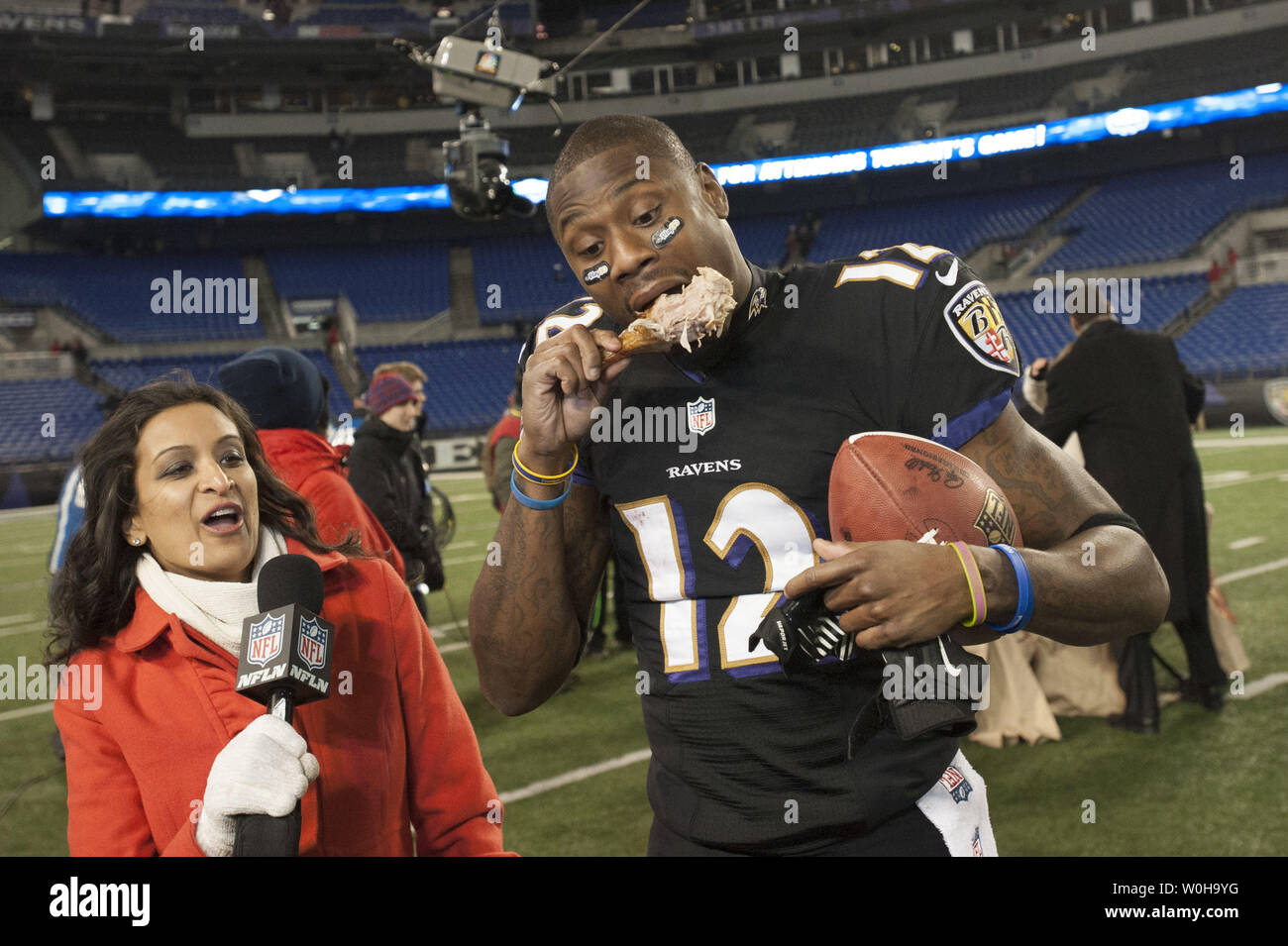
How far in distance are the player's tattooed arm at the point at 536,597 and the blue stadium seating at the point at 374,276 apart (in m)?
31.7

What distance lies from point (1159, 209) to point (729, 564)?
105 feet

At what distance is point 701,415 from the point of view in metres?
1.86

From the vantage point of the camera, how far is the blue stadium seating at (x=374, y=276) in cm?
3266

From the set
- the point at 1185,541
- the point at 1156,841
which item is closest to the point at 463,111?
the point at 1185,541

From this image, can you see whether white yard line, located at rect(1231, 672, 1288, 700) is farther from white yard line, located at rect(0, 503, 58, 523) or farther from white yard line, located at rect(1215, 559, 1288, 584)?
white yard line, located at rect(0, 503, 58, 523)

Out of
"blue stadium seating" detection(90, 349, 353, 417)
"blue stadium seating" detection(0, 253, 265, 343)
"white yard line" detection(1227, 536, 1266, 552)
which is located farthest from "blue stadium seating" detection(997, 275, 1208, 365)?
"blue stadium seating" detection(0, 253, 265, 343)

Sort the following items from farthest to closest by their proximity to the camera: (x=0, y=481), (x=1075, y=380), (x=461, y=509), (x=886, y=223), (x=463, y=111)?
(x=886, y=223)
(x=0, y=481)
(x=461, y=509)
(x=463, y=111)
(x=1075, y=380)

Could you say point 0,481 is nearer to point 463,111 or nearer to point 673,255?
point 463,111

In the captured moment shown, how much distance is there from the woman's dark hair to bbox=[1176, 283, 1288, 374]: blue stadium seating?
23.5 metres

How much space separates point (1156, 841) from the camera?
12.9 ft

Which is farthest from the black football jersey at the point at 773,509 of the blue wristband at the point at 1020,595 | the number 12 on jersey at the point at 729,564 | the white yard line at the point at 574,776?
the white yard line at the point at 574,776

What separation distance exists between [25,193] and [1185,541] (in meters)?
32.8

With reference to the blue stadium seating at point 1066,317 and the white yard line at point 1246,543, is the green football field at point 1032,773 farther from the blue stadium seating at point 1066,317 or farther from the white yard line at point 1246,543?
the blue stadium seating at point 1066,317

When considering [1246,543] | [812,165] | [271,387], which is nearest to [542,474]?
[271,387]
